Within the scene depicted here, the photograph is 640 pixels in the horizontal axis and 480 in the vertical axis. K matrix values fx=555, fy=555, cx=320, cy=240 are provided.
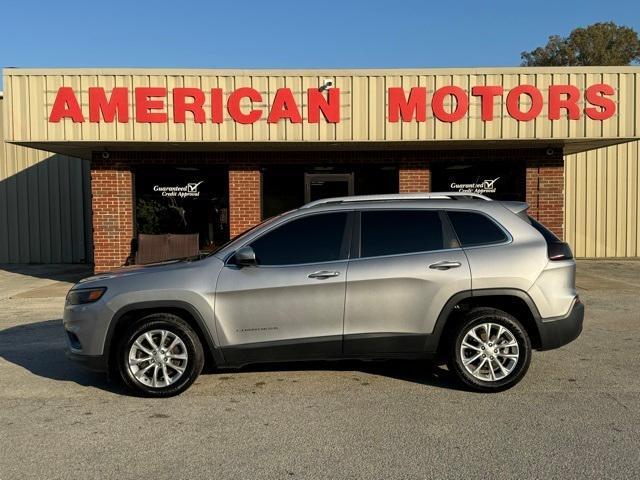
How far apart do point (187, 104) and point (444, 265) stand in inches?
283

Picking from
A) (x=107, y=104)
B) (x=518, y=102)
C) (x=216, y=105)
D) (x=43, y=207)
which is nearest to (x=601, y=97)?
(x=518, y=102)

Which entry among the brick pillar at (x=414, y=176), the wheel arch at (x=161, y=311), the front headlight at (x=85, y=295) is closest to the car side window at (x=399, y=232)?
the wheel arch at (x=161, y=311)

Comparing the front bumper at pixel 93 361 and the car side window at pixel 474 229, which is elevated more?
the car side window at pixel 474 229

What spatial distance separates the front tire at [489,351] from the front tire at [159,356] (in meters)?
2.32

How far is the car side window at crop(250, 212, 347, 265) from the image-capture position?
16.3ft

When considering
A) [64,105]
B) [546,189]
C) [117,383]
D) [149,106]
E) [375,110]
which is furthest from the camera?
[546,189]

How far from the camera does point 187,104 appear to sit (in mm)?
10484

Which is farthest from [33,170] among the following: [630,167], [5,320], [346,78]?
[630,167]

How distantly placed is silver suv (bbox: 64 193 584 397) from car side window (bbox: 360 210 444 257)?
0.6 inches

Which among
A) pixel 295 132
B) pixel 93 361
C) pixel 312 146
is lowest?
pixel 93 361

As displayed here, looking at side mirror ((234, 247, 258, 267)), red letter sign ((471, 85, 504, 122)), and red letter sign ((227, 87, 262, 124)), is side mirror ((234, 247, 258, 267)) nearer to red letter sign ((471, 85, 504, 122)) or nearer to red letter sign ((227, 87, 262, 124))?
red letter sign ((227, 87, 262, 124))

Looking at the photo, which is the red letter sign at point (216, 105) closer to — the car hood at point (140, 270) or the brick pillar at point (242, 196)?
the brick pillar at point (242, 196)

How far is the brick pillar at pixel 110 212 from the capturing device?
11609mm

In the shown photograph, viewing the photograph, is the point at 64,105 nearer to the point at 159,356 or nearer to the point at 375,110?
the point at 375,110
